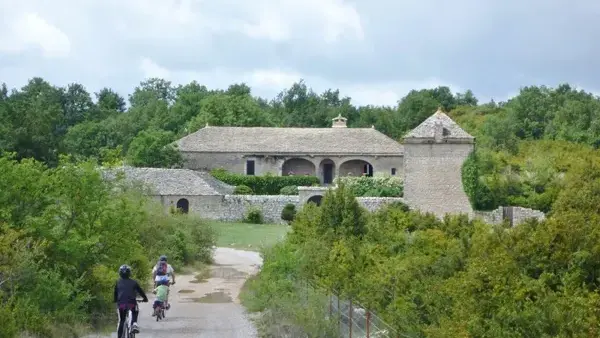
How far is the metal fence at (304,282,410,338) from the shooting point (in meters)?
16.9

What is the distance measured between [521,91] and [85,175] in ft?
273

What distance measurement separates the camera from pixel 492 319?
45.9 ft

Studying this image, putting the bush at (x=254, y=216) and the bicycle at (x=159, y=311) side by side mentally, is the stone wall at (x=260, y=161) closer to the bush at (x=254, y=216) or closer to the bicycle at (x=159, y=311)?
the bush at (x=254, y=216)

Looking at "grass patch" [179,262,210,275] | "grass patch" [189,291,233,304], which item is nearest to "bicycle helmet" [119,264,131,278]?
"grass patch" [189,291,233,304]

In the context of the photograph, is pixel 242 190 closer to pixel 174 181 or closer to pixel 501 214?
pixel 174 181

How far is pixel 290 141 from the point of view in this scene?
79.0 metres

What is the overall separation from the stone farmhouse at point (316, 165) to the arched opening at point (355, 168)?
0.07 feet

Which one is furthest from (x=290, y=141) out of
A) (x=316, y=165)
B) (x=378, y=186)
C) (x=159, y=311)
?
(x=159, y=311)

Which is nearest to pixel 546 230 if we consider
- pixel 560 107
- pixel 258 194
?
pixel 258 194

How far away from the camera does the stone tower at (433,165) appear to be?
56.4 meters

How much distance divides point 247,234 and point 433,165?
10468mm

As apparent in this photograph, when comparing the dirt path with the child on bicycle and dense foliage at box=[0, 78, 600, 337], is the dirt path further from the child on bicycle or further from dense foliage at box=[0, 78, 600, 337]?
dense foliage at box=[0, 78, 600, 337]

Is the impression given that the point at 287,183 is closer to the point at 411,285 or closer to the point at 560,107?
the point at 560,107

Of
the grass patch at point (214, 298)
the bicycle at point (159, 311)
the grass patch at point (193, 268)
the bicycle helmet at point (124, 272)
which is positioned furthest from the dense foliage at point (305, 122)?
the bicycle helmet at point (124, 272)
